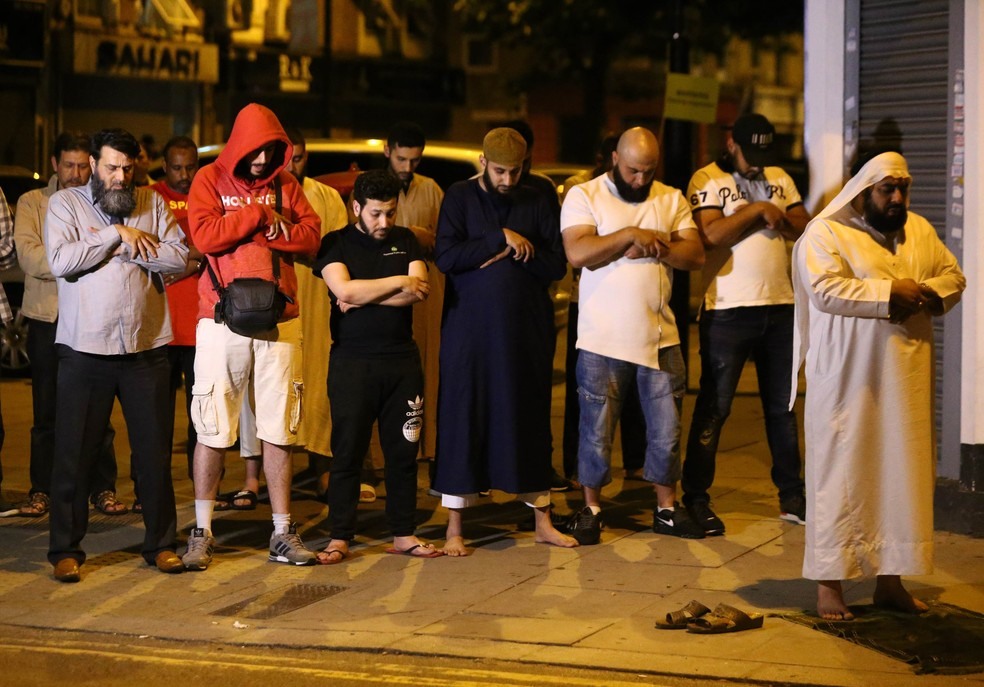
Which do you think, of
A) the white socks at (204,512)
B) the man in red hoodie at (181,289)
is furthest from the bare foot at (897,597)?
the man in red hoodie at (181,289)

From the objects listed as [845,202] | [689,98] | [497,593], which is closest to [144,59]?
[689,98]

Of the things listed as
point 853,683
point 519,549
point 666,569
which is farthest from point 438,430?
point 853,683

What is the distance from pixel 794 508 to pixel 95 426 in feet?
12.3

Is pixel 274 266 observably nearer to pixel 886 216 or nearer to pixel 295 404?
pixel 295 404

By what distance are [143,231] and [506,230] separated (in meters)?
1.79

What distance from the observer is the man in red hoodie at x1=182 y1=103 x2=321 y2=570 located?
25.4 ft

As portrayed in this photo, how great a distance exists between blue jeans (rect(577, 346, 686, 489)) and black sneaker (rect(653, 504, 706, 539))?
0.20 m

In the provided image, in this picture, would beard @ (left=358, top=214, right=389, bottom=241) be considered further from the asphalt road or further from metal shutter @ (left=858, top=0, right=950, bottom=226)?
metal shutter @ (left=858, top=0, right=950, bottom=226)

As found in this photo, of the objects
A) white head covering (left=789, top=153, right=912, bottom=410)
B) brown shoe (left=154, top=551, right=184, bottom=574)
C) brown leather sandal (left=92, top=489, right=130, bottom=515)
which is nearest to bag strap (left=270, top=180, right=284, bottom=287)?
brown shoe (left=154, top=551, right=184, bottom=574)

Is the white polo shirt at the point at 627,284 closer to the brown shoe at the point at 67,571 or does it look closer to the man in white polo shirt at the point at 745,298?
the man in white polo shirt at the point at 745,298

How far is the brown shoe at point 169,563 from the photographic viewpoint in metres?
7.81

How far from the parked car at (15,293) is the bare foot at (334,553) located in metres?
7.27

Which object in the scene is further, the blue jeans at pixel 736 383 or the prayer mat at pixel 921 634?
the blue jeans at pixel 736 383

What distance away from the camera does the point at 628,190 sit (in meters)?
8.22
